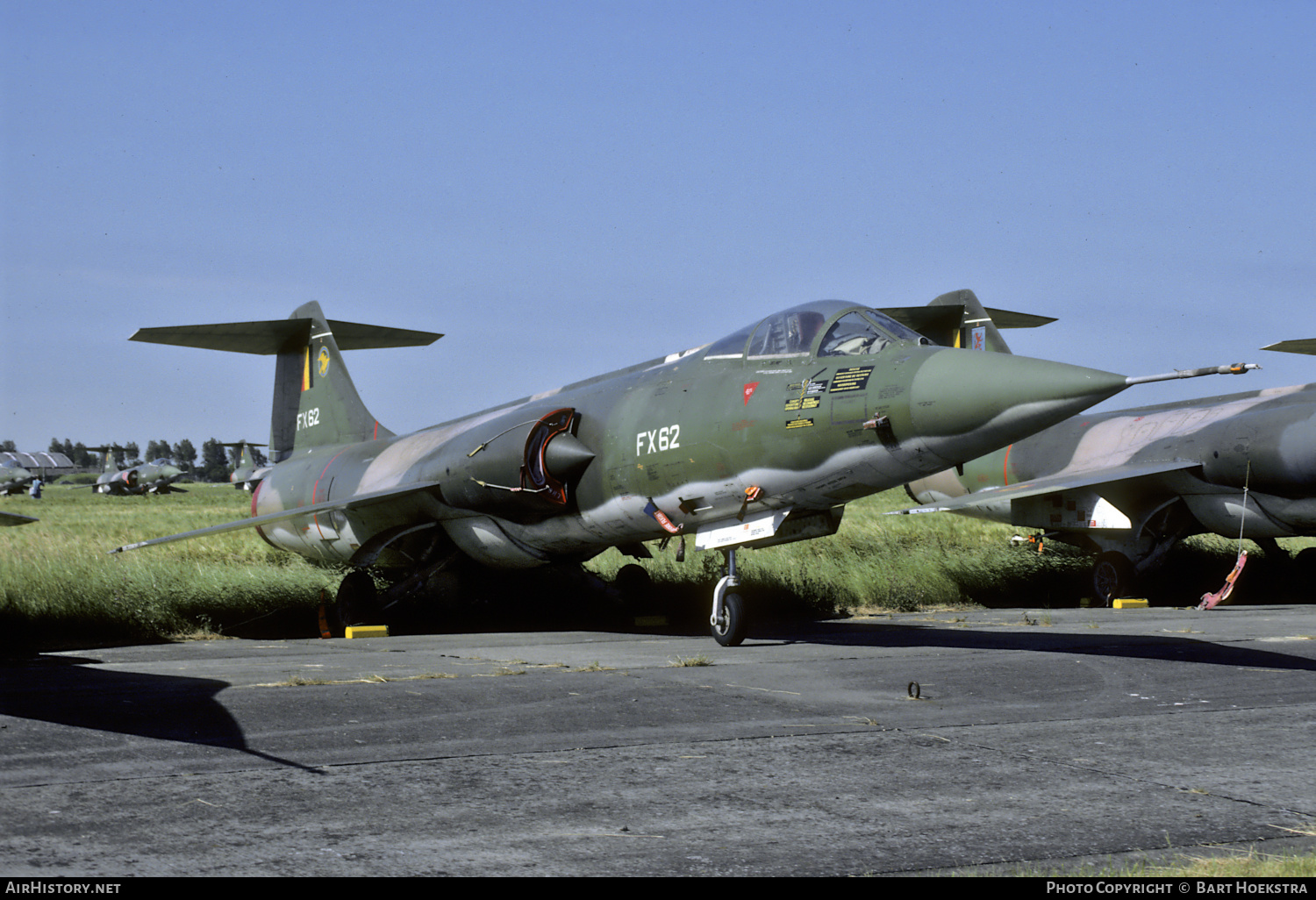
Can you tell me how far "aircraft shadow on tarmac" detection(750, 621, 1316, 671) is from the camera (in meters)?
9.86

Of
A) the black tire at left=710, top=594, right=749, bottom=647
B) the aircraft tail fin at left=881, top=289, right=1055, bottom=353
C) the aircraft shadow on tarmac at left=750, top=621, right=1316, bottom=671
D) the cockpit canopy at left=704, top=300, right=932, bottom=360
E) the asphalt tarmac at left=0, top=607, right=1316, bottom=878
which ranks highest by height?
the aircraft tail fin at left=881, top=289, right=1055, bottom=353

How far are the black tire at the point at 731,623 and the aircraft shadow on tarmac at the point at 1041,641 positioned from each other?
99 centimetres

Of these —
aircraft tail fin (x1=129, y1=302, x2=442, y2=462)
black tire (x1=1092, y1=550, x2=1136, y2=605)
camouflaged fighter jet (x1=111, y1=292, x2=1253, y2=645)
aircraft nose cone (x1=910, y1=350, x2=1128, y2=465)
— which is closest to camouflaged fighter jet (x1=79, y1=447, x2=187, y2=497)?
aircraft tail fin (x1=129, y1=302, x2=442, y2=462)

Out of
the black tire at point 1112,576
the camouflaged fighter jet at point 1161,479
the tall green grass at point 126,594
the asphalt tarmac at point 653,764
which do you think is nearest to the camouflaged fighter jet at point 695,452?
the tall green grass at point 126,594

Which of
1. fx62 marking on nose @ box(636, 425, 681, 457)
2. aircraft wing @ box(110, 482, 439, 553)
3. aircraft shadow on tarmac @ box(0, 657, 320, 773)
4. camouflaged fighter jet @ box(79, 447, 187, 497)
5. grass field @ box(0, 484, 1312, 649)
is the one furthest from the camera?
camouflaged fighter jet @ box(79, 447, 187, 497)

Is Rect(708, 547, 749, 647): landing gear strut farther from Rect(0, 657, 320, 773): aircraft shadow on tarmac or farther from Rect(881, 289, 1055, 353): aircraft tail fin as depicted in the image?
Rect(881, 289, 1055, 353): aircraft tail fin

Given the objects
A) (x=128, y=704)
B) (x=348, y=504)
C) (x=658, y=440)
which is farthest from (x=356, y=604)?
(x=128, y=704)

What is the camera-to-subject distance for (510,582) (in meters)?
16.3

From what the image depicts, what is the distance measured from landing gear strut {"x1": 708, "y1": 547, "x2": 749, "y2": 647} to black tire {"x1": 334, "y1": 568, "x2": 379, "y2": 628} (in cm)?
502

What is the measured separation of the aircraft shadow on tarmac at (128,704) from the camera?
20.1 ft

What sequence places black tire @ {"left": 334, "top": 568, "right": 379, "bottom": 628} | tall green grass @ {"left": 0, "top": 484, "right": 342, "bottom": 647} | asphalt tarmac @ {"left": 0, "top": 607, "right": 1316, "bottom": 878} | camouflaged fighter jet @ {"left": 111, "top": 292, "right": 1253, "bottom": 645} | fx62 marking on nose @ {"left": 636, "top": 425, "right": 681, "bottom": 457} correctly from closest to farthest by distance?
asphalt tarmac @ {"left": 0, "top": 607, "right": 1316, "bottom": 878}
camouflaged fighter jet @ {"left": 111, "top": 292, "right": 1253, "bottom": 645}
fx62 marking on nose @ {"left": 636, "top": 425, "right": 681, "bottom": 457}
tall green grass @ {"left": 0, "top": 484, "right": 342, "bottom": 647}
black tire @ {"left": 334, "top": 568, "right": 379, "bottom": 628}

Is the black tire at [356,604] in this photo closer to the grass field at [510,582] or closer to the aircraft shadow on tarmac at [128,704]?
the grass field at [510,582]

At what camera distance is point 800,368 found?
10352mm

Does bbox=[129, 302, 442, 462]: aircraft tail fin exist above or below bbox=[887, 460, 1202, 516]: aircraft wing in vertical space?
above
